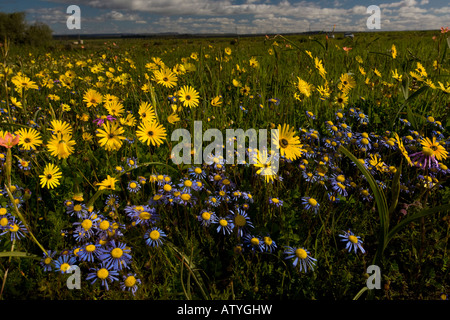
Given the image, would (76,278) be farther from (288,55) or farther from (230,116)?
(288,55)

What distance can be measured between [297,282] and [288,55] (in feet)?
17.3

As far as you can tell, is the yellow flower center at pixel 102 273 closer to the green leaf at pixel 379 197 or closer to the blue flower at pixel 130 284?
the blue flower at pixel 130 284

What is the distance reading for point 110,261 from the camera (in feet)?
4.29

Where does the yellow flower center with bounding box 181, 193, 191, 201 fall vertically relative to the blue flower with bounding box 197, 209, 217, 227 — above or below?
above

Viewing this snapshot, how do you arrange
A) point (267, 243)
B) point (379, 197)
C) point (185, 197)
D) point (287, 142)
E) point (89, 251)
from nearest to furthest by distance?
point (379, 197)
point (89, 251)
point (267, 243)
point (185, 197)
point (287, 142)

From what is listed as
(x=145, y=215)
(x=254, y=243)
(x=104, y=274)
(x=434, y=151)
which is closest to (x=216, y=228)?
(x=254, y=243)

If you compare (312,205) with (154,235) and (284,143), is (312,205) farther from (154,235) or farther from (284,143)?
(154,235)

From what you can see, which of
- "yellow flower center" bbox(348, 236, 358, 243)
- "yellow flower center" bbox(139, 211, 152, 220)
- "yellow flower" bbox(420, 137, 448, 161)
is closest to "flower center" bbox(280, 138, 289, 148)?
"yellow flower center" bbox(348, 236, 358, 243)

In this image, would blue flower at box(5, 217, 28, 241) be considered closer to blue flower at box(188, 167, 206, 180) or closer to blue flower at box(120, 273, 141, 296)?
blue flower at box(120, 273, 141, 296)

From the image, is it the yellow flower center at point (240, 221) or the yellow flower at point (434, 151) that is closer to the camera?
the yellow flower center at point (240, 221)

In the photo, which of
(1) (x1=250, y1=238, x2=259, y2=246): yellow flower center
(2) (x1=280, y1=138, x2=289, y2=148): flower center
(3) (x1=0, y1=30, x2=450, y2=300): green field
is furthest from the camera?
(2) (x1=280, y1=138, x2=289, y2=148): flower center

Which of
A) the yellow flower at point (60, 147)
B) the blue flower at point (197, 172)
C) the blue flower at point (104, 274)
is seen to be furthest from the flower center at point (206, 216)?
the yellow flower at point (60, 147)

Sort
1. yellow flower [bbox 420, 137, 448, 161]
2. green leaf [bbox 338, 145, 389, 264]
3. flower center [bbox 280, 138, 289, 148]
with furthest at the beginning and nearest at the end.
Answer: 1. flower center [bbox 280, 138, 289, 148]
2. yellow flower [bbox 420, 137, 448, 161]
3. green leaf [bbox 338, 145, 389, 264]
